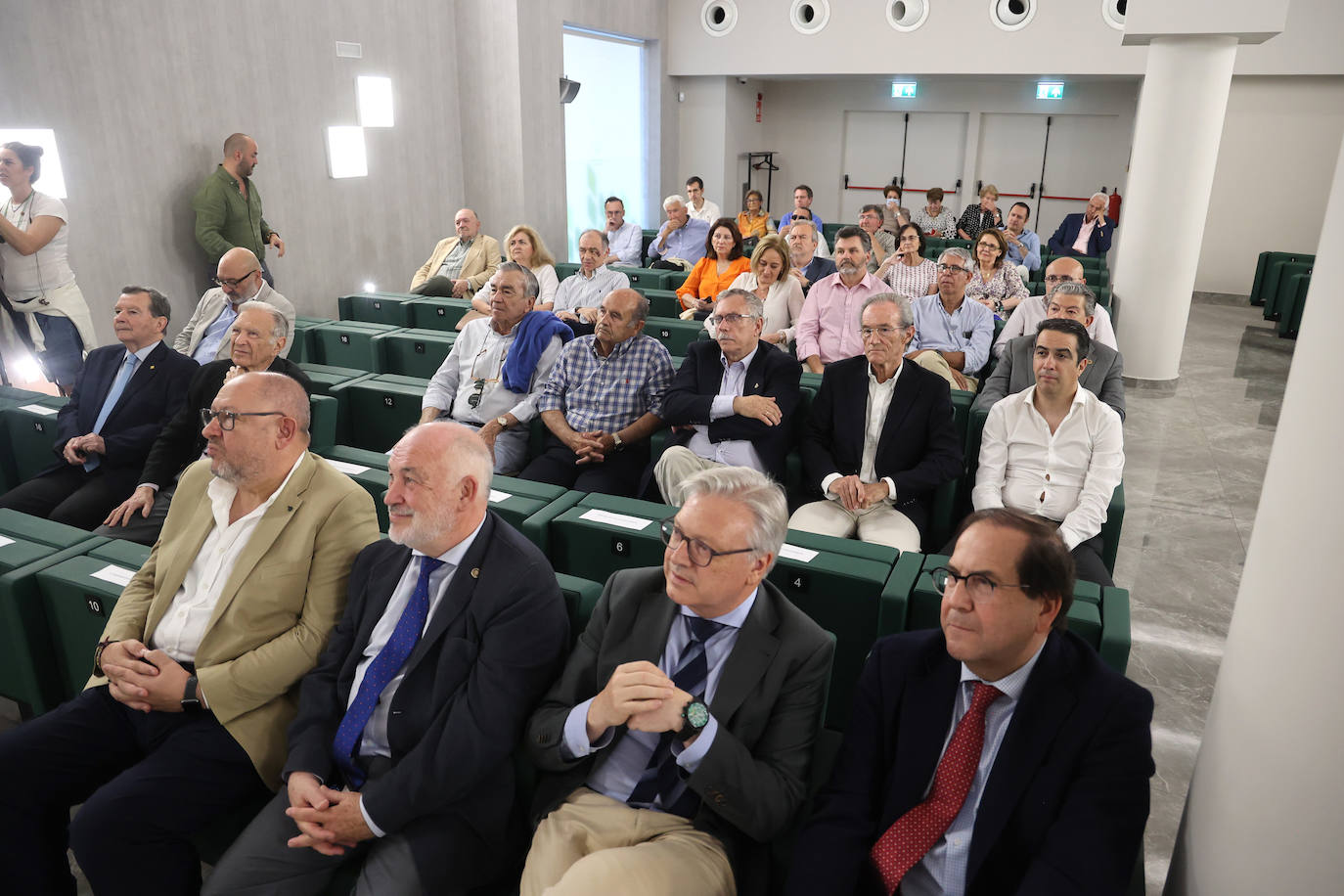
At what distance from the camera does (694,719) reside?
1733mm

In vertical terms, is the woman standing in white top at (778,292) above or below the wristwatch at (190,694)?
above

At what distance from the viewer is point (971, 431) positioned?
3924 mm

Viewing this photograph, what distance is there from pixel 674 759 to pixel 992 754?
0.62 meters

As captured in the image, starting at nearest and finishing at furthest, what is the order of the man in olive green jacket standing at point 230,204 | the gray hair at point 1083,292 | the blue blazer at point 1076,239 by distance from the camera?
the gray hair at point 1083,292
the man in olive green jacket standing at point 230,204
the blue blazer at point 1076,239

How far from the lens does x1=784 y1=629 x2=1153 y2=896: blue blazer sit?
1551mm

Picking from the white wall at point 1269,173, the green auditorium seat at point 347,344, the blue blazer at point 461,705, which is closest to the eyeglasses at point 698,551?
the blue blazer at point 461,705

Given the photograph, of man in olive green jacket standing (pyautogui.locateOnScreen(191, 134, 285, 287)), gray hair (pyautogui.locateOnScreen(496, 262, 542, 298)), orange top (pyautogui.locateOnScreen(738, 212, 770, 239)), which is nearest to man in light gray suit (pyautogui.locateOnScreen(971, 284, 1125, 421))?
gray hair (pyautogui.locateOnScreen(496, 262, 542, 298))

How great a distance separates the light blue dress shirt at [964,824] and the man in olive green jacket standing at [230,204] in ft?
19.7

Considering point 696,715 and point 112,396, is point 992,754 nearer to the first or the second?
point 696,715

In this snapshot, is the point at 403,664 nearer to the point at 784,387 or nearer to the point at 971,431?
the point at 784,387

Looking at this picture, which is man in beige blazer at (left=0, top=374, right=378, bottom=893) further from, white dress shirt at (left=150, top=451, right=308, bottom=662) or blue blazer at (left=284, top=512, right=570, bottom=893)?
Answer: blue blazer at (left=284, top=512, right=570, bottom=893)

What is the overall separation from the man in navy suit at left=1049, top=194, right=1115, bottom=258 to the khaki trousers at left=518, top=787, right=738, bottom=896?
29.7 ft

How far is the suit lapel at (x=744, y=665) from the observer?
1.83 m

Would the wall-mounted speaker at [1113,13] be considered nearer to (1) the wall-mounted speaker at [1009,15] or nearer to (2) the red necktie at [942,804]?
(1) the wall-mounted speaker at [1009,15]
